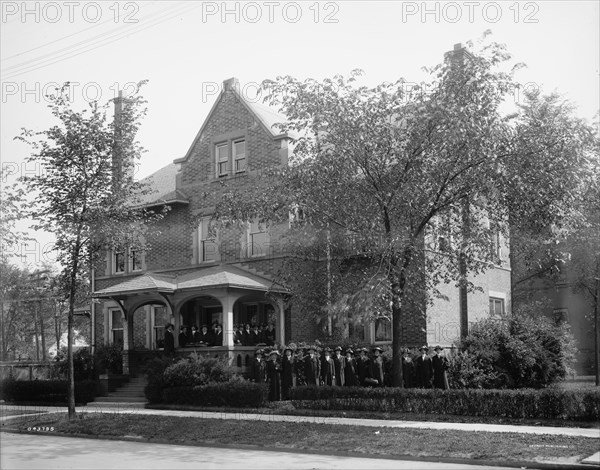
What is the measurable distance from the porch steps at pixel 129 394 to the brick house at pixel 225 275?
3.13ft

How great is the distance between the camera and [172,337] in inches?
1074

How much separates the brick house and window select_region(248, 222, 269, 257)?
4 centimetres

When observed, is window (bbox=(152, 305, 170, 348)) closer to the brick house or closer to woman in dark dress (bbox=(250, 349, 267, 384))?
the brick house

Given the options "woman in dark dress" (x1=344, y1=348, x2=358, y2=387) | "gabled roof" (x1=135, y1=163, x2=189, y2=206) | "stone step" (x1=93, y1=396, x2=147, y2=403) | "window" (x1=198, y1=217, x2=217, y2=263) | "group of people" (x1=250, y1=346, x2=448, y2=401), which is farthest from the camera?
"gabled roof" (x1=135, y1=163, x2=189, y2=206)

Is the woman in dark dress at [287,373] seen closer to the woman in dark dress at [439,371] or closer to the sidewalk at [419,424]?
the sidewalk at [419,424]

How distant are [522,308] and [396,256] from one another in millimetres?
14772

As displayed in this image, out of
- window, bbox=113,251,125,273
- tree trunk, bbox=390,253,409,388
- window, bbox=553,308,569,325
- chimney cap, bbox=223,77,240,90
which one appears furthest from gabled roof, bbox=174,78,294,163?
window, bbox=553,308,569,325

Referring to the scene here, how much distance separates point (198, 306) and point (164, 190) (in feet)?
19.3

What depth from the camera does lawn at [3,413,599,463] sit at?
1277 centimetres

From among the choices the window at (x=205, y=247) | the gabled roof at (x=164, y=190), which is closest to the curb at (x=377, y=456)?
the gabled roof at (x=164, y=190)

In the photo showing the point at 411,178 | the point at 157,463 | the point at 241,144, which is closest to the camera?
the point at 157,463

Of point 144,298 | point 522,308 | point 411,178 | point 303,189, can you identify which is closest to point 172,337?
point 144,298

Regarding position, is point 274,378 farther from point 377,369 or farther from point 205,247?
point 205,247

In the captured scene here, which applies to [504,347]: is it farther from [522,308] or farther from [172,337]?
[172,337]
